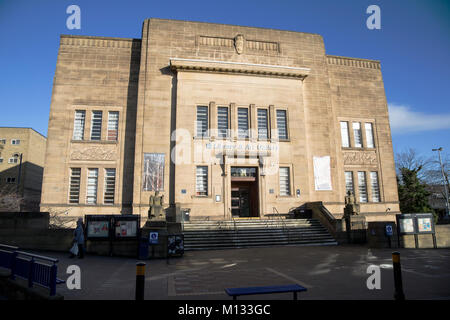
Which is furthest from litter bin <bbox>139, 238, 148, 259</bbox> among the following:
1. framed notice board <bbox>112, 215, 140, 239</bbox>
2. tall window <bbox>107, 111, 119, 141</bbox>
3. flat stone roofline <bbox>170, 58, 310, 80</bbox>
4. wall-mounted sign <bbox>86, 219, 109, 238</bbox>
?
flat stone roofline <bbox>170, 58, 310, 80</bbox>

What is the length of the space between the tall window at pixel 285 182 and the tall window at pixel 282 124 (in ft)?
9.41

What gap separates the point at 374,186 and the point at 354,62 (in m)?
12.3

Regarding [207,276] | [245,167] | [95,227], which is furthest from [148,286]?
[245,167]

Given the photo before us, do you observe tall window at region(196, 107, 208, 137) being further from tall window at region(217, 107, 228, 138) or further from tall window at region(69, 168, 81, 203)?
tall window at region(69, 168, 81, 203)

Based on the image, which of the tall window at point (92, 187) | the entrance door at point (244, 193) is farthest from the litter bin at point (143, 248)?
the tall window at point (92, 187)

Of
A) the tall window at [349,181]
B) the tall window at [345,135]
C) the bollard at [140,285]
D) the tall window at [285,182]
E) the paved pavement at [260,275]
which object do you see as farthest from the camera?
the tall window at [345,135]

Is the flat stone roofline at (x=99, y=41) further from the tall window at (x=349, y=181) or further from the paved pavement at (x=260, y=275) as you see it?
the tall window at (x=349, y=181)

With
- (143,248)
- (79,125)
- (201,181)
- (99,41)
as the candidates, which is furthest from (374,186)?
(99,41)

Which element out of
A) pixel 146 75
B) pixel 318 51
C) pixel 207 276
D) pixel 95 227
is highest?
pixel 318 51

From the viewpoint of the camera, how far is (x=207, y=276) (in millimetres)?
9391

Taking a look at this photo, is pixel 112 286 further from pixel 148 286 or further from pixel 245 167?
pixel 245 167

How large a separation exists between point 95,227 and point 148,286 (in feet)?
24.8

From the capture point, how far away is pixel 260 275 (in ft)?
31.0

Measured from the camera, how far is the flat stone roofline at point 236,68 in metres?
24.4
